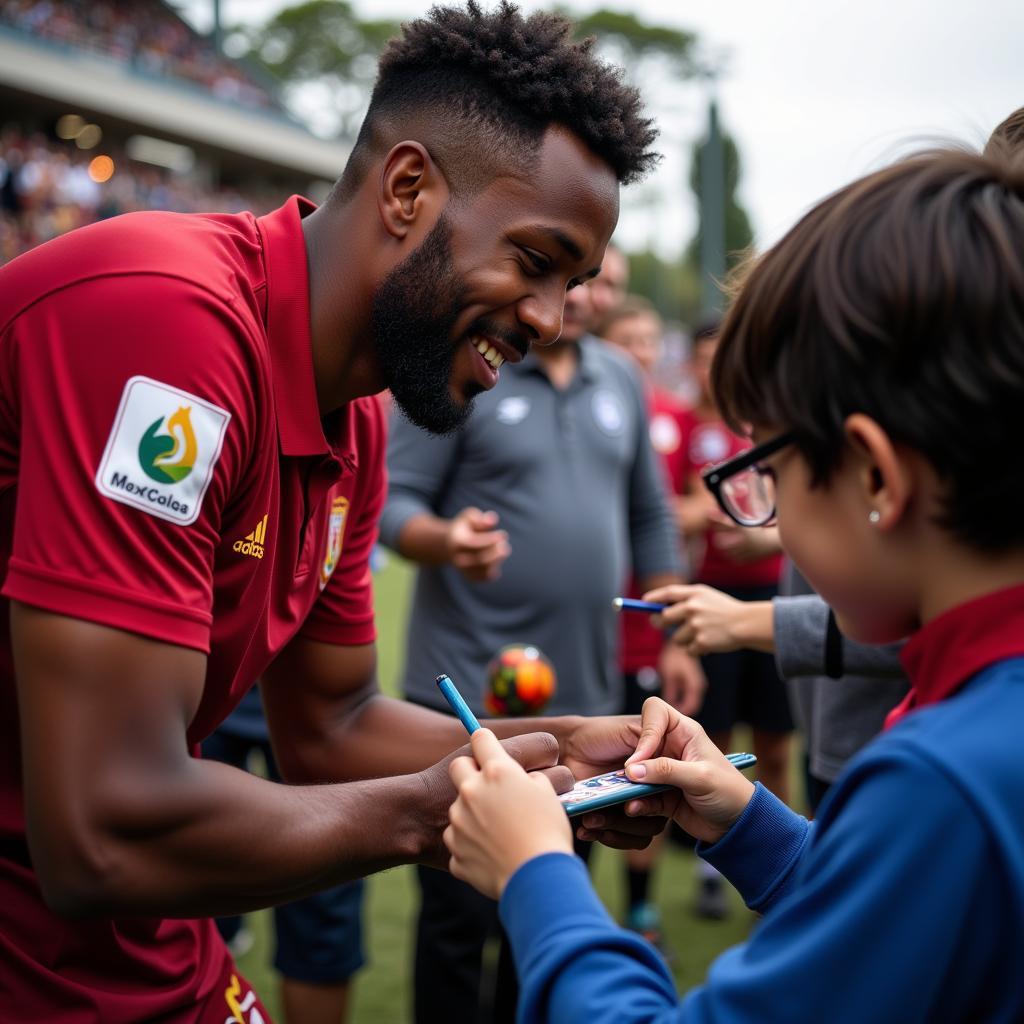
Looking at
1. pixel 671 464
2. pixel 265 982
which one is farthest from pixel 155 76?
pixel 265 982

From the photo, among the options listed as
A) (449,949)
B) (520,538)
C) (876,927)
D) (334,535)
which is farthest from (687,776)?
(520,538)

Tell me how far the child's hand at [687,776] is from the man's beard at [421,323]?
29.3 inches

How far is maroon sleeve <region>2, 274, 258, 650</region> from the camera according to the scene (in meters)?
1.50

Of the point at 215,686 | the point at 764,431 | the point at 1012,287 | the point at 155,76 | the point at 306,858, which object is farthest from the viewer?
the point at 155,76

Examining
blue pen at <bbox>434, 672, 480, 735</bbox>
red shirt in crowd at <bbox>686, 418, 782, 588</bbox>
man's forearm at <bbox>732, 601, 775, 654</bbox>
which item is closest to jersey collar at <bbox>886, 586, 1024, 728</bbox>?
blue pen at <bbox>434, 672, 480, 735</bbox>

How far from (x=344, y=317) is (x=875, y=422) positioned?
1120 millimetres

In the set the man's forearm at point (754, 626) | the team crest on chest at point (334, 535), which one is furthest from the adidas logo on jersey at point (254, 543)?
the man's forearm at point (754, 626)

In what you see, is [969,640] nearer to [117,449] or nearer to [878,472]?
[878,472]

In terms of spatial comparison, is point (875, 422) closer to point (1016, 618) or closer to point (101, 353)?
point (1016, 618)

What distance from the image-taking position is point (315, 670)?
7.98 feet

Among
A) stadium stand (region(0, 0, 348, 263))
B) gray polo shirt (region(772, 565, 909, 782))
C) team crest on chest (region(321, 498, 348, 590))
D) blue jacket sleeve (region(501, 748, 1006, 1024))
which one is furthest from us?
stadium stand (region(0, 0, 348, 263))

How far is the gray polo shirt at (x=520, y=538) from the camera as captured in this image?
4031mm

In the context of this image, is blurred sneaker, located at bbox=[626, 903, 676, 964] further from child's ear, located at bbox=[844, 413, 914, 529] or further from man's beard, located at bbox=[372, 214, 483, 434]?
child's ear, located at bbox=[844, 413, 914, 529]

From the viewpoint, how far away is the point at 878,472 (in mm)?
1310
